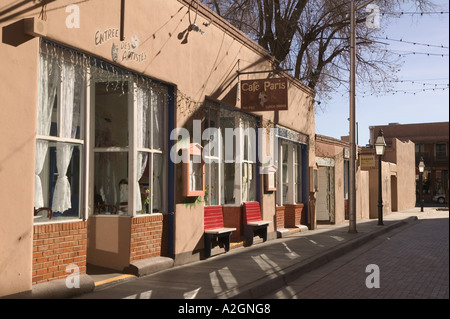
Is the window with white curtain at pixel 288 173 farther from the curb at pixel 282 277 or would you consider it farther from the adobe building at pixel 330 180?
the curb at pixel 282 277

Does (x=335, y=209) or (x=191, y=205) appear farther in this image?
(x=335, y=209)

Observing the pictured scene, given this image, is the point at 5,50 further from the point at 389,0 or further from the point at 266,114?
the point at 389,0

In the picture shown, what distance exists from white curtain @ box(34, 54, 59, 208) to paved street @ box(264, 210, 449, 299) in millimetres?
3526

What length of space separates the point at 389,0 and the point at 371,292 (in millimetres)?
17226

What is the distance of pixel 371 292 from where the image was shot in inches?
299

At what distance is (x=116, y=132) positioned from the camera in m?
9.20

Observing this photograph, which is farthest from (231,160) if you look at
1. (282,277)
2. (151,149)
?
(282,277)

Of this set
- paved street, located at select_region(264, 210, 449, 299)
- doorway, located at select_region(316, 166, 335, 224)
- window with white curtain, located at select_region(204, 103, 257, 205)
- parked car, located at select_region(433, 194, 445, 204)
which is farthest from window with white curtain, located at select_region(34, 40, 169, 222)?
parked car, located at select_region(433, 194, 445, 204)

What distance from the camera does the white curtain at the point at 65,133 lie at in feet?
24.0

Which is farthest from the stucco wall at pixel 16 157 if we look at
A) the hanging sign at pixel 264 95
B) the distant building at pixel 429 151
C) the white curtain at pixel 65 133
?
the distant building at pixel 429 151

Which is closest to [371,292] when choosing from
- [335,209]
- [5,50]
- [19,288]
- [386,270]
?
[386,270]

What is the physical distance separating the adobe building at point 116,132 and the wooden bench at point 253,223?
14cm

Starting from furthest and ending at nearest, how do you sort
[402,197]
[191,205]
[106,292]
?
[402,197], [191,205], [106,292]

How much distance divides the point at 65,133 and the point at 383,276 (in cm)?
569
